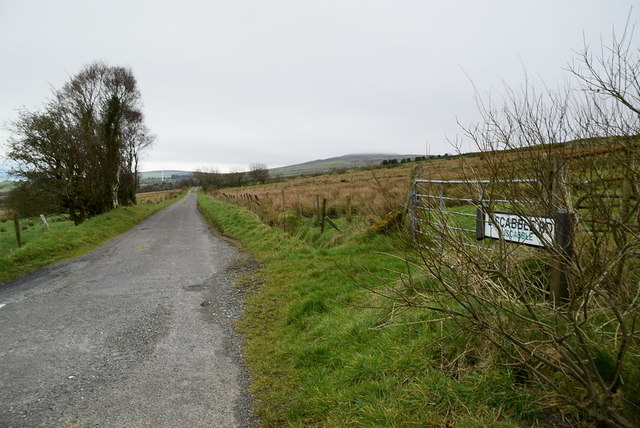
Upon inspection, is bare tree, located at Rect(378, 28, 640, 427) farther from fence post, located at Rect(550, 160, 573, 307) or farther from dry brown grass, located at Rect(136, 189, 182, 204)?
dry brown grass, located at Rect(136, 189, 182, 204)

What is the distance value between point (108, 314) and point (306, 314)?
320 cm

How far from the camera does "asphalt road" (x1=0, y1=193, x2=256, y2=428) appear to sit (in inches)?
127

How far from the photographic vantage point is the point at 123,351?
4406 millimetres

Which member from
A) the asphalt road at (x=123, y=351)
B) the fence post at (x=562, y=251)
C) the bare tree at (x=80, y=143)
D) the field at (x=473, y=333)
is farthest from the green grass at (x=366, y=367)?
the bare tree at (x=80, y=143)

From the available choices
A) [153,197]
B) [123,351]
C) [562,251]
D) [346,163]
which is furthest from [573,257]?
[346,163]

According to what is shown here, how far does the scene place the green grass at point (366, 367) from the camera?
266 cm

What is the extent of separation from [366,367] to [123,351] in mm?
3056

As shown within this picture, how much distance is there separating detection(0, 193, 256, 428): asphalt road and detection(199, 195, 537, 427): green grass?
14.1 inches

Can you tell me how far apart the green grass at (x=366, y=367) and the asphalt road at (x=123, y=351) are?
14.1 inches

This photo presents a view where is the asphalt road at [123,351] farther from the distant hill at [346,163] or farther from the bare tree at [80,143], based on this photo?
the bare tree at [80,143]

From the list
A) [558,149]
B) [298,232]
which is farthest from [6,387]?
[298,232]

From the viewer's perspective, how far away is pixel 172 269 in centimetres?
872

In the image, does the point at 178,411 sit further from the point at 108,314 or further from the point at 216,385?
the point at 108,314

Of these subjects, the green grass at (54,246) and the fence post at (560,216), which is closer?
the fence post at (560,216)
